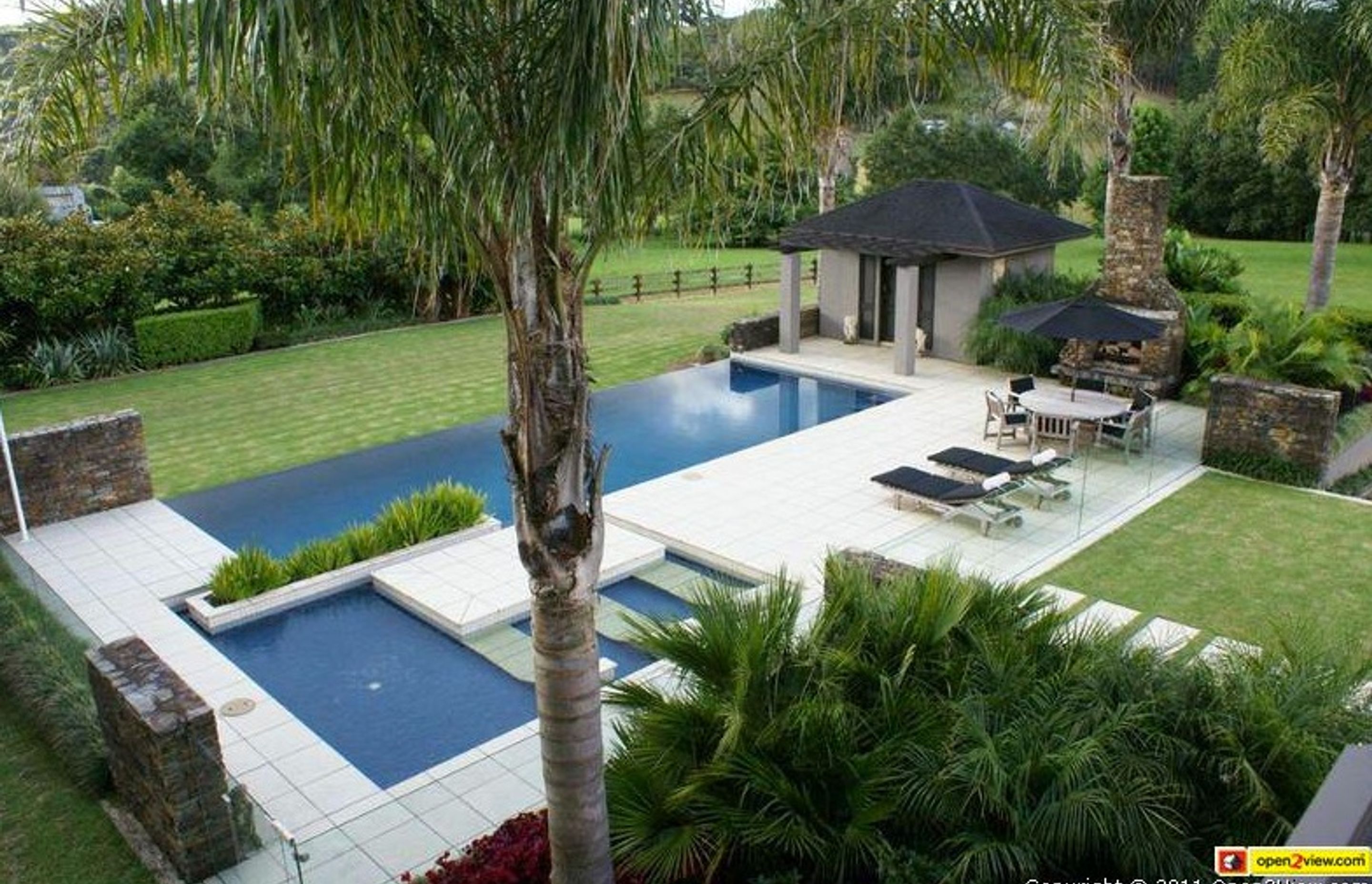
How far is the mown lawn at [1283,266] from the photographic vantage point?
31766 mm

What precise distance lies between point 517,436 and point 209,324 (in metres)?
21.5

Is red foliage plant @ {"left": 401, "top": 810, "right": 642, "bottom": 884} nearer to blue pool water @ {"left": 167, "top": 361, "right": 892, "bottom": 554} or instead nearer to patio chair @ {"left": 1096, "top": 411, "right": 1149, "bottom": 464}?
blue pool water @ {"left": 167, "top": 361, "right": 892, "bottom": 554}

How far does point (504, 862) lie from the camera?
21.6 feet

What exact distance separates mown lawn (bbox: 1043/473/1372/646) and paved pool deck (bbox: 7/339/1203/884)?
16.6 inches

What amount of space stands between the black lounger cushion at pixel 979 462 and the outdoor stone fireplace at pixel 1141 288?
458 cm

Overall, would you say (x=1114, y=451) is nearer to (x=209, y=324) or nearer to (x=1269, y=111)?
(x=1269, y=111)

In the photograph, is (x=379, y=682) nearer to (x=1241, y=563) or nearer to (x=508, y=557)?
(x=508, y=557)

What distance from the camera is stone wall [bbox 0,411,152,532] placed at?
13.5m

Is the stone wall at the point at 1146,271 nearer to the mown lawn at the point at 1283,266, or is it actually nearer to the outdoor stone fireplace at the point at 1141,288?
the outdoor stone fireplace at the point at 1141,288

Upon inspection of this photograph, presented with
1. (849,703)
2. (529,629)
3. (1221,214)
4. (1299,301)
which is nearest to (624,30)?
(849,703)

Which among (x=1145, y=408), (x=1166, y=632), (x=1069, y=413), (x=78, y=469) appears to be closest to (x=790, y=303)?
(x=1069, y=413)

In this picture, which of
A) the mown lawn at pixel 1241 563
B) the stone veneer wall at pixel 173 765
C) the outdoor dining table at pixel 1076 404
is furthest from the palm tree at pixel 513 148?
the outdoor dining table at pixel 1076 404

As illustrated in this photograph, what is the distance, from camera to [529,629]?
1111 centimetres

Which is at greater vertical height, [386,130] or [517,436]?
[386,130]
